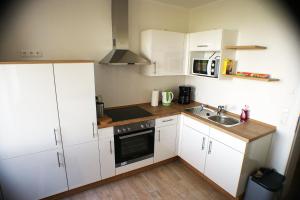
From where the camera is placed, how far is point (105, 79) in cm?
256

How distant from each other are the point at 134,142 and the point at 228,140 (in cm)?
117

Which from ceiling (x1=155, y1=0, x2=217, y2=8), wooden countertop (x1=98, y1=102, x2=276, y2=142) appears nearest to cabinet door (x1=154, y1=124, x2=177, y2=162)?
wooden countertop (x1=98, y1=102, x2=276, y2=142)

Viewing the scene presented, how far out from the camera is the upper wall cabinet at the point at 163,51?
2564mm

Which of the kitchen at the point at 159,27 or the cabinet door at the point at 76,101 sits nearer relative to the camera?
the cabinet door at the point at 76,101

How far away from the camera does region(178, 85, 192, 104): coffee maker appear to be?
9.89 ft

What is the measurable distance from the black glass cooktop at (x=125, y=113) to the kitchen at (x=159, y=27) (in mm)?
154

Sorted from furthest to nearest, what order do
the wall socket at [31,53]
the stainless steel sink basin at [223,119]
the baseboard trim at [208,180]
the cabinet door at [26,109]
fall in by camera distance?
the stainless steel sink basin at [223,119]
the baseboard trim at [208,180]
the wall socket at [31,53]
the cabinet door at [26,109]

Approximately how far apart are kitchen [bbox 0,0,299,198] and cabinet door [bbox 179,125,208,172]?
0.66 metres

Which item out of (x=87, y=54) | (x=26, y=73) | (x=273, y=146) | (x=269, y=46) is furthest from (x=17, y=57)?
(x=273, y=146)

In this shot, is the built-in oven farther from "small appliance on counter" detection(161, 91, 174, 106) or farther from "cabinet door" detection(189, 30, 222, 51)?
"cabinet door" detection(189, 30, 222, 51)

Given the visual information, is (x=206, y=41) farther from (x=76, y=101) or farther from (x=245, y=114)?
(x=76, y=101)

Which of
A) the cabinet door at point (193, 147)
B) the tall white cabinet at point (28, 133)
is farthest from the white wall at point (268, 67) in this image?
Answer: the tall white cabinet at point (28, 133)

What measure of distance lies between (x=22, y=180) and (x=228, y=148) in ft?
7.34

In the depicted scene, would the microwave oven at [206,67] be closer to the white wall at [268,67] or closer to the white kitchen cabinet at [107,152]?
the white wall at [268,67]
